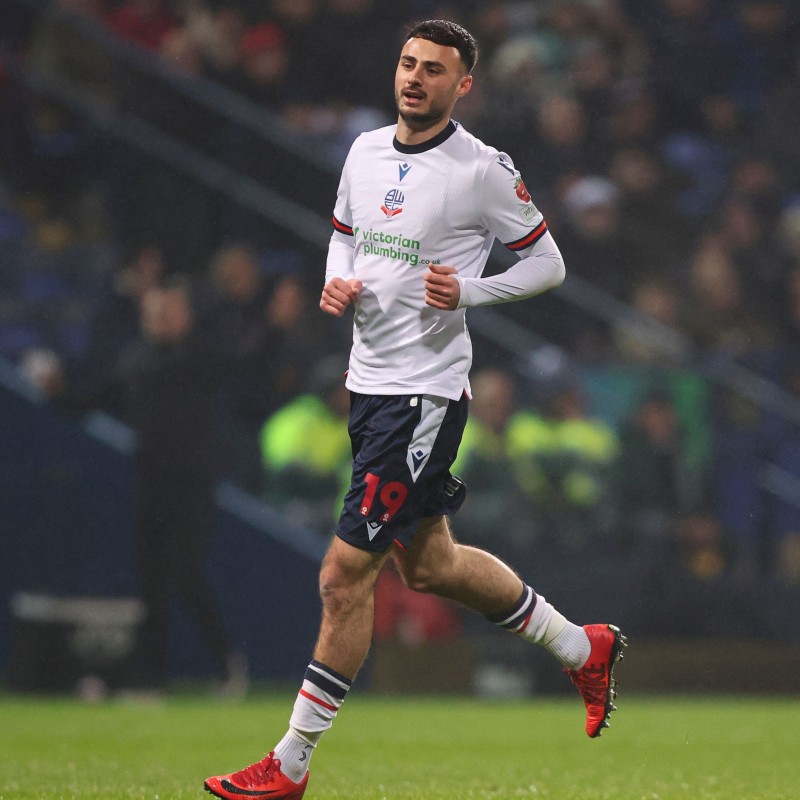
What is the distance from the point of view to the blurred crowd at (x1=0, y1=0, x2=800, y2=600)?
32.2 ft

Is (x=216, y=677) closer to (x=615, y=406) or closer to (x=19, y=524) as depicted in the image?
(x=19, y=524)

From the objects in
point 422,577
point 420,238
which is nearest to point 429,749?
point 422,577

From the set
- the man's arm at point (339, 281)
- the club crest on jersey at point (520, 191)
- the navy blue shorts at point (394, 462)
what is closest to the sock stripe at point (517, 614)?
the navy blue shorts at point (394, 462)

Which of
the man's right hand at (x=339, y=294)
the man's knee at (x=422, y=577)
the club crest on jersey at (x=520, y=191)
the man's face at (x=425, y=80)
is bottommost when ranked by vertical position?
the man's knee at (x=422, y=577)

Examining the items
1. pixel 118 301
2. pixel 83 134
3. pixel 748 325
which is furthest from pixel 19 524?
pixel 748 325

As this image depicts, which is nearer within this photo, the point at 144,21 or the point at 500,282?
the point at 500,282

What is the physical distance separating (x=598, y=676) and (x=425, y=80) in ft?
6.37

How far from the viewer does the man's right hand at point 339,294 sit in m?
4.35

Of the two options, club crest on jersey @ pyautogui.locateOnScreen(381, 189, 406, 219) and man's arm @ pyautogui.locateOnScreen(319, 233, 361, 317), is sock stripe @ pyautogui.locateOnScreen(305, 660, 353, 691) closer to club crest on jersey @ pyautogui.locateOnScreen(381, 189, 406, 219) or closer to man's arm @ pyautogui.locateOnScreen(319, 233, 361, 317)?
man's arm @ pyautogui.locateOnScreen(319, 233, 361, 317)

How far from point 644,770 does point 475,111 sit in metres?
6.21

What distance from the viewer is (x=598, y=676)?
483cm

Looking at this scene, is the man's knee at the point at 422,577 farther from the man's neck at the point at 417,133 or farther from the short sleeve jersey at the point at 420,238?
the man's neck at the point at 417,133

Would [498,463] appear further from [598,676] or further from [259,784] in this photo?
[259,784]

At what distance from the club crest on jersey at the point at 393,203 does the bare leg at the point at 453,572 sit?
0.92m
